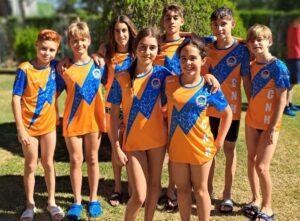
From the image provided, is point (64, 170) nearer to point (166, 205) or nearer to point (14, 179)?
point (14, 179)

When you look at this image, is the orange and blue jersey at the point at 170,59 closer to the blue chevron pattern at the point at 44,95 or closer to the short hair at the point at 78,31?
the short hair at the point at 78,31

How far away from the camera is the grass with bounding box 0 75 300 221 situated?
4.57 m

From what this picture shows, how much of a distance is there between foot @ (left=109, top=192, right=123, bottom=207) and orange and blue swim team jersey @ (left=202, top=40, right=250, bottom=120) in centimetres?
139

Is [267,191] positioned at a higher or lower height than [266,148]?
lower

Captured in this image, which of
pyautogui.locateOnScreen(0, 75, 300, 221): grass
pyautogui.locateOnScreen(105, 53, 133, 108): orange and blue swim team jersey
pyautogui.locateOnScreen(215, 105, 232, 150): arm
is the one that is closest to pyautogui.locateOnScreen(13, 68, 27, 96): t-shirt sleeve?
pyautogui.locateOnScreen(105, 53, 133, 108): orange and blue swim team jersey

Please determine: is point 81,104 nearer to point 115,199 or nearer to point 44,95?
point 44,95

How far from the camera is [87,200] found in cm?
489

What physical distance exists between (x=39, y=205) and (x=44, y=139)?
36.1 inches

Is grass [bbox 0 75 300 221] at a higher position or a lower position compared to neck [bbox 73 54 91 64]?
lower

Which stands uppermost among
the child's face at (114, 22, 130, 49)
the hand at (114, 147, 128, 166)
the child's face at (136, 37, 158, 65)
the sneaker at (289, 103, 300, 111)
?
the child's face at (114, 22, 130, 49)

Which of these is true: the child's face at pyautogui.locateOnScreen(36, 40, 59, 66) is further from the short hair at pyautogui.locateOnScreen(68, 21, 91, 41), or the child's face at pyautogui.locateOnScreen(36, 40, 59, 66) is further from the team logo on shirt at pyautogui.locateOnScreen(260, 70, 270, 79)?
the team logo on shirt at pyautogui.locateOnScreen(260, 70, 270, 79)

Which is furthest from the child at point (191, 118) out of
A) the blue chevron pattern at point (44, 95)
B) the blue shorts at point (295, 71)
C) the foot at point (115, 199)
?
the blue shorts at point (295, 71)

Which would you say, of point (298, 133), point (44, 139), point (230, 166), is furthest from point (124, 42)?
point (298, 133)

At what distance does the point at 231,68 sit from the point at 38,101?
1832 millimetres
